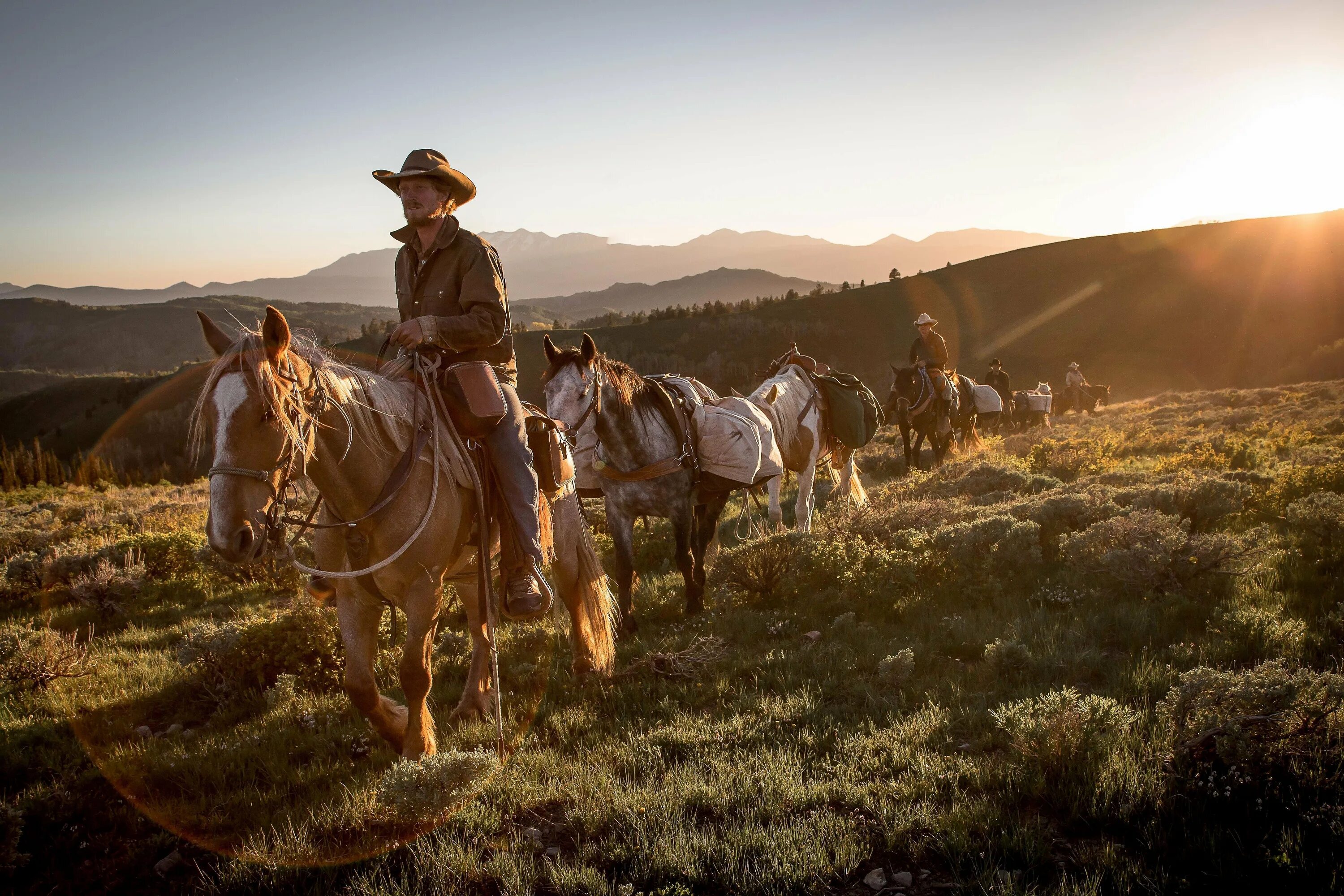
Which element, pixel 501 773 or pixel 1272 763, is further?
pixel 501 773

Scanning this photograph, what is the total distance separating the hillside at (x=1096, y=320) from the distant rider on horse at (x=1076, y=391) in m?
21.9

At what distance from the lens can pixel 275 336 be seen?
2.97 metres

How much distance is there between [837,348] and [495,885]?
239ft

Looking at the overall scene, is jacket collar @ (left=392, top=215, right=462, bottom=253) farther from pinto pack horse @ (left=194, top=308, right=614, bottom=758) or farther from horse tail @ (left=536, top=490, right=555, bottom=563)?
horse tail @ (left=536, top=490, right=555, bottom=563)

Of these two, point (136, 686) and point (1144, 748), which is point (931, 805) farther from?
point (136, 686)

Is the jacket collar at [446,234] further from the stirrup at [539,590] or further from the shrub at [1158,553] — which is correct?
the shrub at [1158,553]

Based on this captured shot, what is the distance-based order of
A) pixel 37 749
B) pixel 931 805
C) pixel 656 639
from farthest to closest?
pixel 656 639
pixel 37 749
pixel 931 805

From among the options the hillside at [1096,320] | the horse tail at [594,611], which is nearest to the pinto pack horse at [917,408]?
the horse tail at [594,611]

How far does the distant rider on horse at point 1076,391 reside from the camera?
31.9 metres

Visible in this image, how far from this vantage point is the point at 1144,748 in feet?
11.2

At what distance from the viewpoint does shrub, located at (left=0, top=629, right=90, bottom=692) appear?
18.4ft

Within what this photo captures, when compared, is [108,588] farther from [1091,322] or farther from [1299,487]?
[1091,322]

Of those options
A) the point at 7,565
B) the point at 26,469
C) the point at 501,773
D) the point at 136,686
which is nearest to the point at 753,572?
the point at 501,773

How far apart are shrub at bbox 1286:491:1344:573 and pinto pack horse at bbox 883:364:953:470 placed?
7.33 meters
